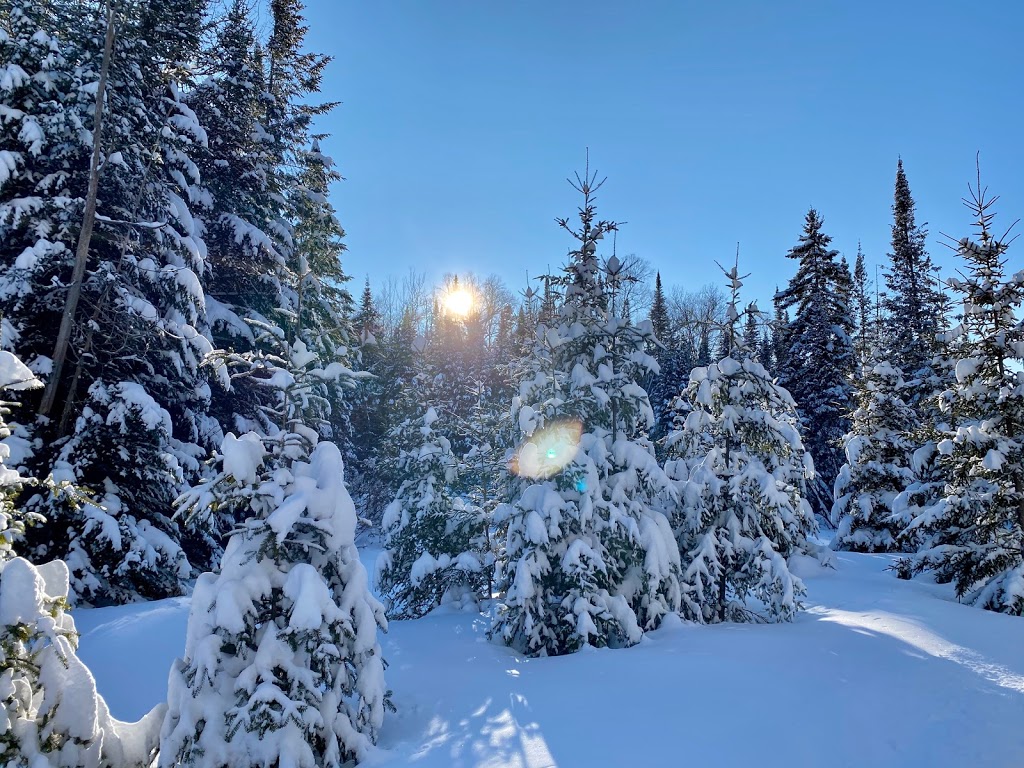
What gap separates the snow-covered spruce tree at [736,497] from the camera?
32.3 ft

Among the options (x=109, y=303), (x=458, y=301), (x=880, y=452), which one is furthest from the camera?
(x=458, y=301)

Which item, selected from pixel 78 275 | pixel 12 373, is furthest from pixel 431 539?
pixel 12 373

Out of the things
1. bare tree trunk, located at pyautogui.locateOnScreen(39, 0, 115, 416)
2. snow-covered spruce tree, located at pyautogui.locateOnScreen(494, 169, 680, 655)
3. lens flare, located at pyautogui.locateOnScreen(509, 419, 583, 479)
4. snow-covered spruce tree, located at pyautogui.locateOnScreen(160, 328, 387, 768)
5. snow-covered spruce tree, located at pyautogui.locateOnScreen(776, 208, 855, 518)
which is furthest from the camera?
snow-covered spruce tree, located at pyautogui.locateOnScreen(776, 208, 855, 518)

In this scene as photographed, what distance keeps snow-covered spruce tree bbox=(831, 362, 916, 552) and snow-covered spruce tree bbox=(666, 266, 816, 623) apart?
29.6 feet

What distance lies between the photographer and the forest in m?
4.79

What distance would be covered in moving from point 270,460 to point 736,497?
7778 mm

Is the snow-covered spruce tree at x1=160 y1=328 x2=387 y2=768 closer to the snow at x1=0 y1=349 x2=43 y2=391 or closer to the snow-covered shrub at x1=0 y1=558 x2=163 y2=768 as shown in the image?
the snow-covered shrub at x1=0 y1=558 x2=163 y2=768

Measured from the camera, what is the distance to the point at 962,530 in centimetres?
1197

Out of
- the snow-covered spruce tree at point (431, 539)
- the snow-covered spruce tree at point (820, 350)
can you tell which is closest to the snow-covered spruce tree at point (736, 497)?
the snow-covered spruce tree at point (431, 539)

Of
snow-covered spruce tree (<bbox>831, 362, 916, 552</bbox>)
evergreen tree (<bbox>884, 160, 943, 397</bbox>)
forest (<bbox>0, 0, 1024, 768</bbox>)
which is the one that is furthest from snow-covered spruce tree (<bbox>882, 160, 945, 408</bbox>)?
forest (<bbox>0, 0, 1024, 768</bbox>)

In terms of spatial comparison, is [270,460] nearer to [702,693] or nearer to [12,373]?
[12,373]

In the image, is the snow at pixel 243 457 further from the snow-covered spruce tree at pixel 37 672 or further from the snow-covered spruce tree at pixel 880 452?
the snow-covered spruce tree at pixel 880 452

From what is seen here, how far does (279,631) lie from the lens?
491 centimetres

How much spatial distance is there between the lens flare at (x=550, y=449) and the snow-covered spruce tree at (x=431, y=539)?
3987 mm
